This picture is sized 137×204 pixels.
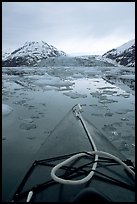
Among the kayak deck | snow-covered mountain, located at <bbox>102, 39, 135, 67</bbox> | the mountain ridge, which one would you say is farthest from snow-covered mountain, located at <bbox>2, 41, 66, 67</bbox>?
the kayak deck

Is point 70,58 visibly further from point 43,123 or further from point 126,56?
point 43,123

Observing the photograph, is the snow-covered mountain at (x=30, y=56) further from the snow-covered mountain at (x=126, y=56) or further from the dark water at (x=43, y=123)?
the dark water at (x=43, y=123)

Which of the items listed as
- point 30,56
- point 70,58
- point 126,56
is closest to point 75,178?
point 70,58

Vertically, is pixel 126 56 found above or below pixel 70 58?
above

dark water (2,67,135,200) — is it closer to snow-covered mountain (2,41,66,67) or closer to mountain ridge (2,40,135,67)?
mountain ridge (2,40,135,67)

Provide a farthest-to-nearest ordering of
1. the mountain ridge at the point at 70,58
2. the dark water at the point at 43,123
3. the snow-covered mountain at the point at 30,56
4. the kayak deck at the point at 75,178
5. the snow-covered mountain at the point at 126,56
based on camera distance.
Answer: the snow-covered mountain at the point at 30,56 < the snow-covered mountain at the point at 126,56 < the mountain ridge at the point at 70,58 < the dark water at the point at 43,123 < the kayak deck at the point at 75,178

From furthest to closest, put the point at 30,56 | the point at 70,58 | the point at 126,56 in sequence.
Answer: the point at 30,56 < the point at 126,56 < the point at 70,58

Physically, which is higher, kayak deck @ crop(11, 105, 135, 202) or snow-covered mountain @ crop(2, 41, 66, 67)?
snow-covered mountain @ crop(2, 41, 66, 67)

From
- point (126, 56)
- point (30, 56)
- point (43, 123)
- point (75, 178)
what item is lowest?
point (75, 178)

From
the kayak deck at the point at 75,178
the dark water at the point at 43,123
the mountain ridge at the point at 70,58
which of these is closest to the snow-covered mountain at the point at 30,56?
the mountain ridge at the point at 70,58

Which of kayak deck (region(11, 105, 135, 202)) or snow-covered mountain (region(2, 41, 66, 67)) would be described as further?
snow-covered mountain (region(2, 41, 66, 67))

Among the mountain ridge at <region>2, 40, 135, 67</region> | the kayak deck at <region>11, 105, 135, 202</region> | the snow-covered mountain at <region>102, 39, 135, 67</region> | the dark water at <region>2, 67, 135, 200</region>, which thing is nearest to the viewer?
the kayak deck at <region>11, 105, 135, 202</region>

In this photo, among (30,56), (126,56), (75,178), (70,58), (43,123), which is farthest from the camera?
(30,56)

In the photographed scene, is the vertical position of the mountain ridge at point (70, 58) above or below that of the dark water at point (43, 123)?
above
